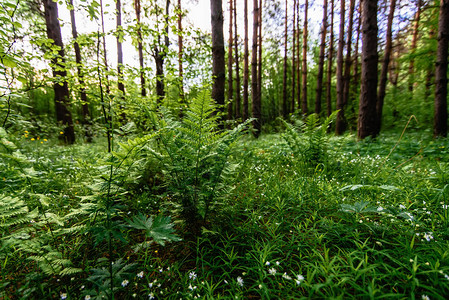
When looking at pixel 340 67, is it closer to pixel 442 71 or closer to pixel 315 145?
pixel 442 71

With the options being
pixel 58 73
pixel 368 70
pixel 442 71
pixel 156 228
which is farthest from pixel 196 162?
pixel 58 73

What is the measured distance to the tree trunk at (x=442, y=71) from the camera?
4242 mm

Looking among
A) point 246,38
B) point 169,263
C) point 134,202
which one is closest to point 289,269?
point 169,263

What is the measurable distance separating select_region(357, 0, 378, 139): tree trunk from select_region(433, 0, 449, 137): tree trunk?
133 cm

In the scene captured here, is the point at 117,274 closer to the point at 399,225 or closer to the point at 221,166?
the point at 221,166

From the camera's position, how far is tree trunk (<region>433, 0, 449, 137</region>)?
4.24m

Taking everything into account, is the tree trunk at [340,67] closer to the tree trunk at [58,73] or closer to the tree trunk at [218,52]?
the tree trunk at [218,52]

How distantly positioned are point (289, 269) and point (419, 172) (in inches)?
105

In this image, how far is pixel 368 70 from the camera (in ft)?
15.3

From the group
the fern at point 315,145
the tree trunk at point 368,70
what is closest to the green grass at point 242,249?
the fern at point 315,145

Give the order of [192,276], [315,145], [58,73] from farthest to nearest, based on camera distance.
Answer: [58,73] → [315,145] → [192,276]

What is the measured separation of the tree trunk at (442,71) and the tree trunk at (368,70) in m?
1.33

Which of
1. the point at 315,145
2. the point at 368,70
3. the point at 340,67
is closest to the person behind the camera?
the point at 315,145

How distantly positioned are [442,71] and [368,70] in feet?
5.13
